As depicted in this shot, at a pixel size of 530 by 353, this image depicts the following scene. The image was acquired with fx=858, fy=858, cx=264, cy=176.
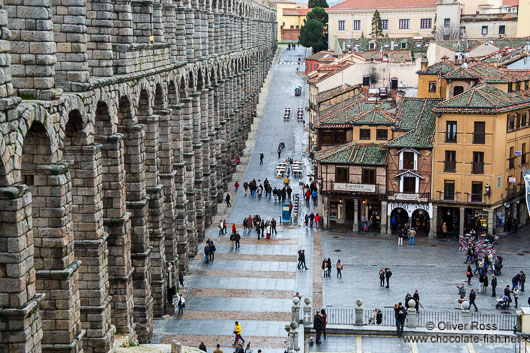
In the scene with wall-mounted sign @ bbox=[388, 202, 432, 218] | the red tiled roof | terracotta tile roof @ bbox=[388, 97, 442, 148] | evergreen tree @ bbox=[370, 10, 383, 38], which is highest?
the red tiled roof

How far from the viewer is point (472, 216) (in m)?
67.8

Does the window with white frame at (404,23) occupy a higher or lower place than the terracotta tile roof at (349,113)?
higher

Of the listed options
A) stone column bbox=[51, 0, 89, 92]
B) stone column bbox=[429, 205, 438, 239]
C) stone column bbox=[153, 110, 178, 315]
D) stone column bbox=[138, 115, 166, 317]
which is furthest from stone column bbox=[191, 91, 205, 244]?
stone column bbox=[51, 0, 89, 92]

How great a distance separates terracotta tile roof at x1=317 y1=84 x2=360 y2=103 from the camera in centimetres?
9075

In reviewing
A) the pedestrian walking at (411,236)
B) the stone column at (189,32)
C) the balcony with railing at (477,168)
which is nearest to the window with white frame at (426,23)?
the balcony with railing at (477,168)

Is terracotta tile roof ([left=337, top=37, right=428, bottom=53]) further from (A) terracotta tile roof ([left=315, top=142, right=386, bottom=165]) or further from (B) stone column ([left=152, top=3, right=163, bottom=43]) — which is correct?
(B) stone column ([left=152, top=3, right=163, bottom=43])

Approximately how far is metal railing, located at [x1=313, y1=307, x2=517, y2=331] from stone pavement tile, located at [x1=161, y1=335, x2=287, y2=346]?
11.5 ft

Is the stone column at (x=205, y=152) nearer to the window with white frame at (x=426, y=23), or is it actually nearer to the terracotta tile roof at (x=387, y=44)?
the terracotta tile roof at (x=387, y=44)

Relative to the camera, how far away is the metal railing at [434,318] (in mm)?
46562

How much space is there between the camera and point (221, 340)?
1774 inches

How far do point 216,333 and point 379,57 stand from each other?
67.0m

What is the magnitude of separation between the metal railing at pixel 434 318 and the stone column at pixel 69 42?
21.7 metres

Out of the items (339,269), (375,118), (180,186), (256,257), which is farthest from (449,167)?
(180,186)

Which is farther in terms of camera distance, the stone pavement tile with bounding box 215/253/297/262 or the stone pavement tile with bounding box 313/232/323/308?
the stone pavement tile with bounding box 215/253/297/262
